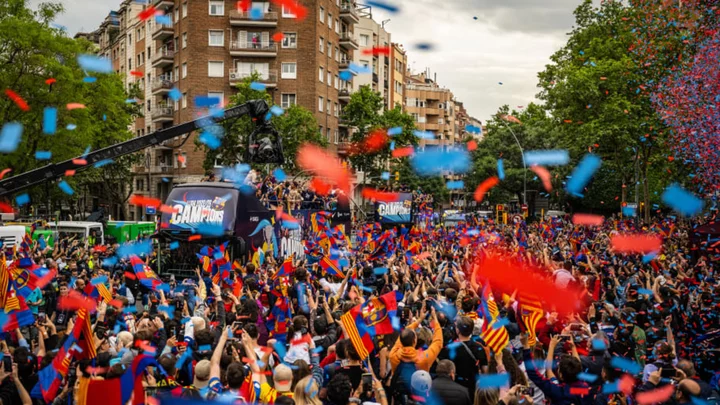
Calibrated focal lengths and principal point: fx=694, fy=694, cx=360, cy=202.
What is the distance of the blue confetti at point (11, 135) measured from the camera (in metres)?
31.7

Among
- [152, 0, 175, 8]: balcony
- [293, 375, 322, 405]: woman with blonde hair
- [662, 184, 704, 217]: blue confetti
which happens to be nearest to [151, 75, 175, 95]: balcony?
[152, 0, 175, 8]: balcony

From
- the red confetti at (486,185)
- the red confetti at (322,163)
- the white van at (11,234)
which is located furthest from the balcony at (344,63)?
the white van at (11,234)

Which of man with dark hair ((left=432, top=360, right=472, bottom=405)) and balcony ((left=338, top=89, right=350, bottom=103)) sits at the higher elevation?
balcony ((left=338, top=89, right=350, bottom=103))

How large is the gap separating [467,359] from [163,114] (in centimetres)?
5470

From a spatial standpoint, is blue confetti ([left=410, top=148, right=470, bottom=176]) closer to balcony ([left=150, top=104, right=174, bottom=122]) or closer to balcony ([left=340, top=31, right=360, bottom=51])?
balcony ([left=340, top=31, right=360, bottom=51])

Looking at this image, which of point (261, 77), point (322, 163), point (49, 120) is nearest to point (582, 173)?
point (322, 163)

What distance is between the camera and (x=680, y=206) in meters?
30.4

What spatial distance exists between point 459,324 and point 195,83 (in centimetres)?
4839

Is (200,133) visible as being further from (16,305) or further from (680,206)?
(16,305)

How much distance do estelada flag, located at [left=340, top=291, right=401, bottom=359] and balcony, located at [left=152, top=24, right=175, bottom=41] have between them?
5207 cm

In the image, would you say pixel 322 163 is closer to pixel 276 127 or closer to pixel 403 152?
pixel 403 152

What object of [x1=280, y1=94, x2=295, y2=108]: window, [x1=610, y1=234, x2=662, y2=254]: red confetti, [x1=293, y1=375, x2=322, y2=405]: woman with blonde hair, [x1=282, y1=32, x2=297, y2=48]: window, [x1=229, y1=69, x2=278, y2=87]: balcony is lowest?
[x1=610, y1=234, x2=662, y2=254]: red confetti

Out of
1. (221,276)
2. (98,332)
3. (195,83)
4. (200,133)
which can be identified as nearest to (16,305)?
(98,332)

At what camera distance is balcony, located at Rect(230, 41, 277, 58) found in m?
52.0
